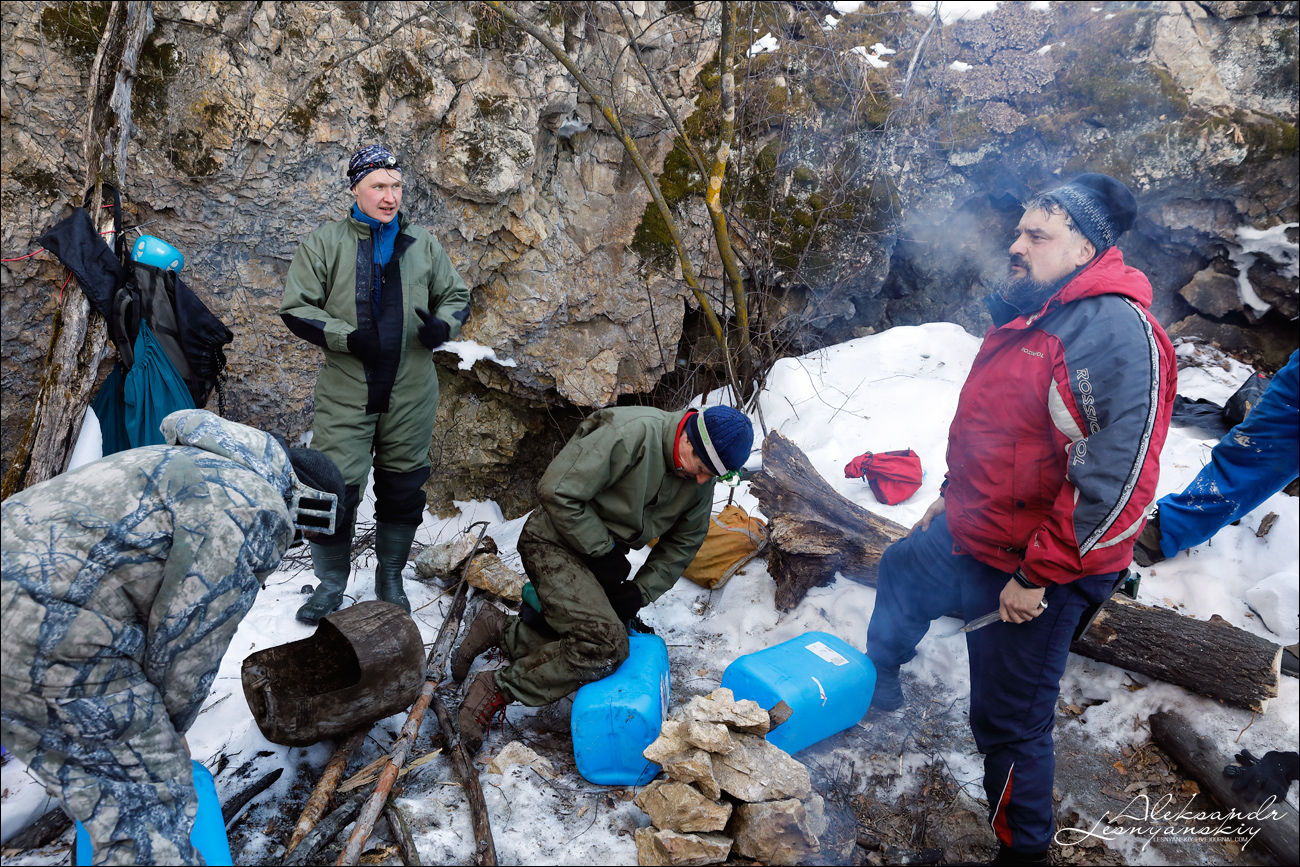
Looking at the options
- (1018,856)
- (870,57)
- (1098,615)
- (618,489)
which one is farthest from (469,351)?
(870,57)

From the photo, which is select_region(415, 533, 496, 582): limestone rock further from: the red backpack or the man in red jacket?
the man in red jacket

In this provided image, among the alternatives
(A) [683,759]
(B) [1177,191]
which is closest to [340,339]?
(A) [683,759]

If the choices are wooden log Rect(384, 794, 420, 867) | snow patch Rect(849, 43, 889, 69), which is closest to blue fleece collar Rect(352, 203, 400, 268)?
wooden log Rect(384, 794, 420, 867)

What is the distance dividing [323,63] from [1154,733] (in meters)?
6.04

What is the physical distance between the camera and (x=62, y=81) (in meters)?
3.97

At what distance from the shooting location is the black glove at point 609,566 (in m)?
3.01

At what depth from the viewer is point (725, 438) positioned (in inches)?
106

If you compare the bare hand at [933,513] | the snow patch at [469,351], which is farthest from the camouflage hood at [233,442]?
the snow patch at [469,351]

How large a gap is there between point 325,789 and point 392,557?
134 cm

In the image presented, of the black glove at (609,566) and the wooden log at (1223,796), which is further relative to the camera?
the black glove at (609,566)

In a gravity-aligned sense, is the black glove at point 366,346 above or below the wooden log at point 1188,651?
above

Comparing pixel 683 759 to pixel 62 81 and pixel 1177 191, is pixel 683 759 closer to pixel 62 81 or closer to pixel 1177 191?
pixel 62 81

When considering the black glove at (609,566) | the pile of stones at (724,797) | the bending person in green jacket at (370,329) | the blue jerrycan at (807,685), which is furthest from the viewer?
the bending person in green jacket at (370,329)

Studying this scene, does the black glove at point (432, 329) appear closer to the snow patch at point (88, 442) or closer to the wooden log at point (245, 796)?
the snow patch at point (88, 442)
